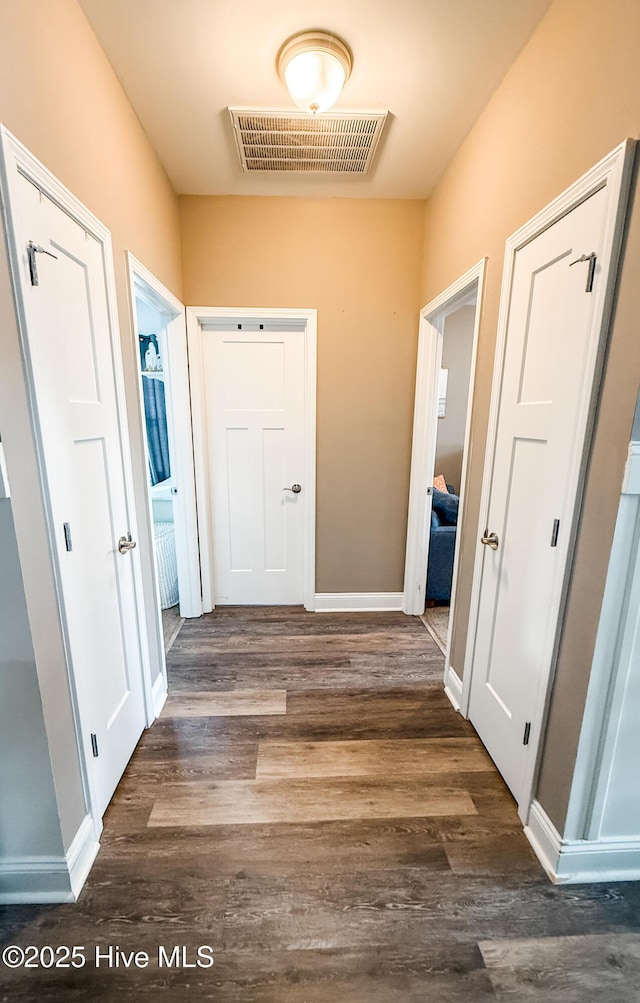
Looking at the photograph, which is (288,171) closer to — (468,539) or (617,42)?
(617,42)

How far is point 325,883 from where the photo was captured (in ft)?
4.10

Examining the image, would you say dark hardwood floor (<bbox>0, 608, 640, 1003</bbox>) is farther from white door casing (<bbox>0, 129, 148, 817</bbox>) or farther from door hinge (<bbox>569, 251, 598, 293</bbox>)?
door hinge (<bbox>569, 251, 598, 293</bbox>)

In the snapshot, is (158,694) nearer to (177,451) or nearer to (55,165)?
(177,451)

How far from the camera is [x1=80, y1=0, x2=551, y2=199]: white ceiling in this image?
4.26 feet

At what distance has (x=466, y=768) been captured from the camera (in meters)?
1.67

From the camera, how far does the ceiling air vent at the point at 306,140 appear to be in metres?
1.73

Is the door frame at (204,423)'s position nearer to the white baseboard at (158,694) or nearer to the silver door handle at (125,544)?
the white baseboard at (158,694)

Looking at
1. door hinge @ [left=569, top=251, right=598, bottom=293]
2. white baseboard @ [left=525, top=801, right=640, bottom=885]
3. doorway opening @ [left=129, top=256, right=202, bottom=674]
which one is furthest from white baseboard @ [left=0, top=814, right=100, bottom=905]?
door hinge @ [left=569, top=251, right=598, bottom=293]

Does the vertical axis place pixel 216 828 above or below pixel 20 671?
below

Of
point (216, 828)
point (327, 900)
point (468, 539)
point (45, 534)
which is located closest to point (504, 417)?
point (468, 539)

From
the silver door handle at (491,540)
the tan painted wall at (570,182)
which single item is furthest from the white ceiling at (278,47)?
the silver door handle at (491,540)

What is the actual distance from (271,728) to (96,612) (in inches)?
39.4

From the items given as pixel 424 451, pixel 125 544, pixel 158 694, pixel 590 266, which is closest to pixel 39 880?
pixel 158 694

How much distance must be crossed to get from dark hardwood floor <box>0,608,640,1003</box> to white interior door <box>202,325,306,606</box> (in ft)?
3.66
